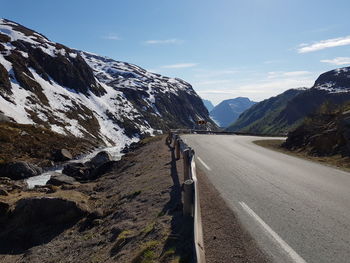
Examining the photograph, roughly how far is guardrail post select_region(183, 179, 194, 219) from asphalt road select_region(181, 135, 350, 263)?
4.15ft

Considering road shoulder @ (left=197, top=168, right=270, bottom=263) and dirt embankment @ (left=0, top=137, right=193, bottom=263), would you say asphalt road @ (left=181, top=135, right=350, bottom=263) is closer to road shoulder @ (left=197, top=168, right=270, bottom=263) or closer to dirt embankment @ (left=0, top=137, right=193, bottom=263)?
road shoulder @ (left=197, top=168, right=270, bottom=263)

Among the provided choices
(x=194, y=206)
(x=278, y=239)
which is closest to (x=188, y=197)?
(x=194, y=206)

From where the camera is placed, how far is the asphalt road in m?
5.56

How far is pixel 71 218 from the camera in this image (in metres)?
12.1

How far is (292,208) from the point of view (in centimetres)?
806

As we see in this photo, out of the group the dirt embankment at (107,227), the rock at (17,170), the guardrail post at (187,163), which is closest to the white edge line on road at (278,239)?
the dirt embankment at (107,227)

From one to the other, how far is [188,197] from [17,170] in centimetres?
2174

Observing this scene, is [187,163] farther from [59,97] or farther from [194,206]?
[59,97]

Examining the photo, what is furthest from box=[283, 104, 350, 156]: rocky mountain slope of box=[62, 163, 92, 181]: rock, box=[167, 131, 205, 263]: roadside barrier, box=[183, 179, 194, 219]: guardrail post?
box=[62, 163, 92, 181]: rock

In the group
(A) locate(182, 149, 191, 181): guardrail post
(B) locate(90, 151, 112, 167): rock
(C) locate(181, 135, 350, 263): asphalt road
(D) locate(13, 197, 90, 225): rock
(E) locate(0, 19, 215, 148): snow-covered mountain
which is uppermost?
(E) locate(0, 19, 215, 148): snow-covered mountain

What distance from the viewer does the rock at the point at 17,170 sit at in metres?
24.0

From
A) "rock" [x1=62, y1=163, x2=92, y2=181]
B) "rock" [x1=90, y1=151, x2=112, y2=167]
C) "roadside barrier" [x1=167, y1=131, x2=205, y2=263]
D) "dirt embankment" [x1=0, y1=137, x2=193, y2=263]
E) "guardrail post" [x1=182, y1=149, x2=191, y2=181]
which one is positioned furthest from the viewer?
"rock" [x1=90, y1=151, x2=112, y2=167]

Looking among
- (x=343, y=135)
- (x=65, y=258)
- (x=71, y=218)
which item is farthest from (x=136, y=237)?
(x=343, y=135)

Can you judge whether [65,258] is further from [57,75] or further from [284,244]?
[57,75]
